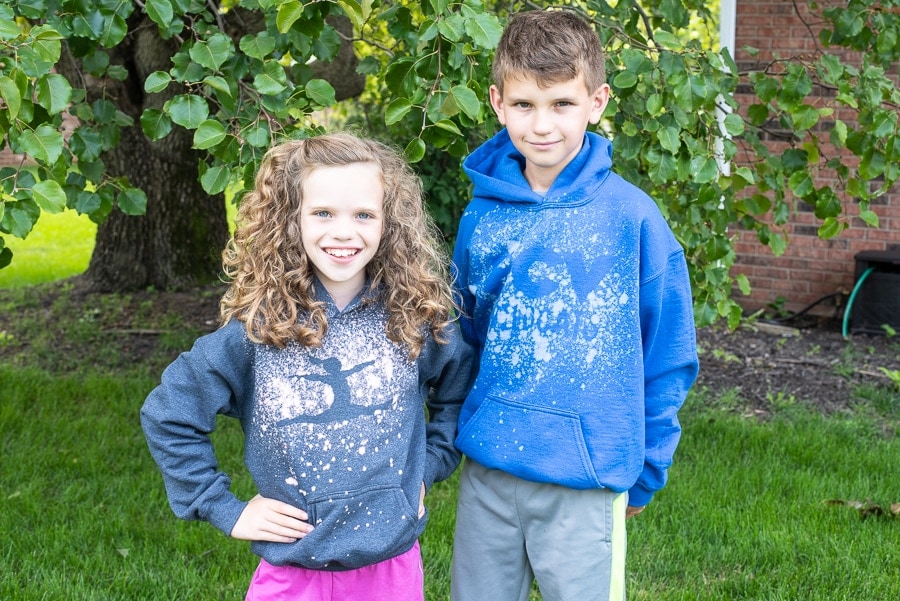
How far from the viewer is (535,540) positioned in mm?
2002

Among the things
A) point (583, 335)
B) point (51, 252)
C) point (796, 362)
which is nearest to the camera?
point (583, 335)

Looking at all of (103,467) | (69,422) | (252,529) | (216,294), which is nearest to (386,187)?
(252,529)

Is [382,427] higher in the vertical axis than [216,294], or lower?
higher

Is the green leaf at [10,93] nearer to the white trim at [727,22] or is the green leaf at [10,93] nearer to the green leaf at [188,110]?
the green leaf at [188,110]

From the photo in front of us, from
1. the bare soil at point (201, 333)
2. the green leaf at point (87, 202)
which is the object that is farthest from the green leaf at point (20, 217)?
the bare soil at point (201, 333)

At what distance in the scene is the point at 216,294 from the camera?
269 inches

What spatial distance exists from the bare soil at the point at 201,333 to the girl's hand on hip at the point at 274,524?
140 inches

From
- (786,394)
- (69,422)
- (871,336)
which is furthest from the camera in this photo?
(871,336)

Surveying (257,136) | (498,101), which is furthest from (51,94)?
(498,101)

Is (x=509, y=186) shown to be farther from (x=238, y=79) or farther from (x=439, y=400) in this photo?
(x=238, y=79)

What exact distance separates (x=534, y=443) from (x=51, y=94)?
1.33 meters

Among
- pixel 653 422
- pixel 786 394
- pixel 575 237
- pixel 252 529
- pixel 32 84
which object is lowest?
pixel 786 394

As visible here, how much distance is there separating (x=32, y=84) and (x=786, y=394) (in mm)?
4051

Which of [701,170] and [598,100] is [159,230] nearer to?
[701,170]
